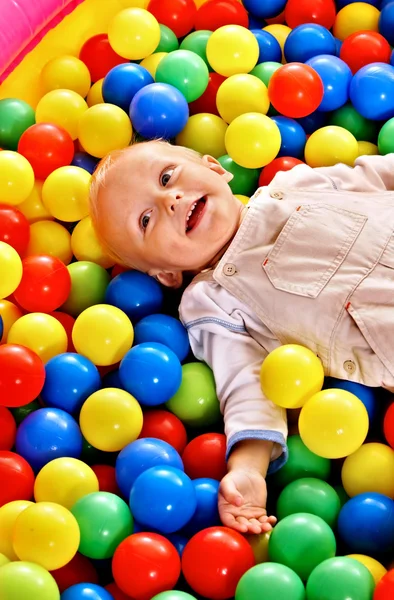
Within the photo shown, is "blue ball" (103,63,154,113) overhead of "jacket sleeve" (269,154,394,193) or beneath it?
overhead

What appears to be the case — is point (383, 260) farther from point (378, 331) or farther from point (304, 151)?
point (304, 151)

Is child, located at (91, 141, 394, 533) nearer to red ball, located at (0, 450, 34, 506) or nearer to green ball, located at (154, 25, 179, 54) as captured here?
red ball, located at (0, 450, 34, 506)

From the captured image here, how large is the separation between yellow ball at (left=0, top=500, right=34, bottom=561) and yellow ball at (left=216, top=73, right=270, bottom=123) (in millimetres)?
979

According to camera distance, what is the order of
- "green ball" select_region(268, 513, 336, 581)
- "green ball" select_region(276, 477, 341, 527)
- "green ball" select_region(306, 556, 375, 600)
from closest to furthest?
"green ball" select_region(306, 556, 375, 600) < "green ball" select_region(268, 513, 336, 581) < "green ball" select_region(276, 477, 341, 527)

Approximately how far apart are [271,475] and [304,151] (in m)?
0.77

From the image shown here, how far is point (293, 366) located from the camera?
4.45 ft

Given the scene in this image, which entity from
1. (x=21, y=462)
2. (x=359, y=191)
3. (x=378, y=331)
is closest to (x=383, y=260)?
(x=378, y=331)

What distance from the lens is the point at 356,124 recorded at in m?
1.89

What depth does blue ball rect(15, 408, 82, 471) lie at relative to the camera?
54.0 inches

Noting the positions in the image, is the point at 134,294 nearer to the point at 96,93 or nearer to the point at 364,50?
the point at 96,93

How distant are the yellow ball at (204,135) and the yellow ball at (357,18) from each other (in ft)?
1.50

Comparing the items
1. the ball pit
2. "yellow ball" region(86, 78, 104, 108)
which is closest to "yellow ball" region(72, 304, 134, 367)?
the ball pit

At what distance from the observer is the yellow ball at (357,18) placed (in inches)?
80.7

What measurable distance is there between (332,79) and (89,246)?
2.13 feet
